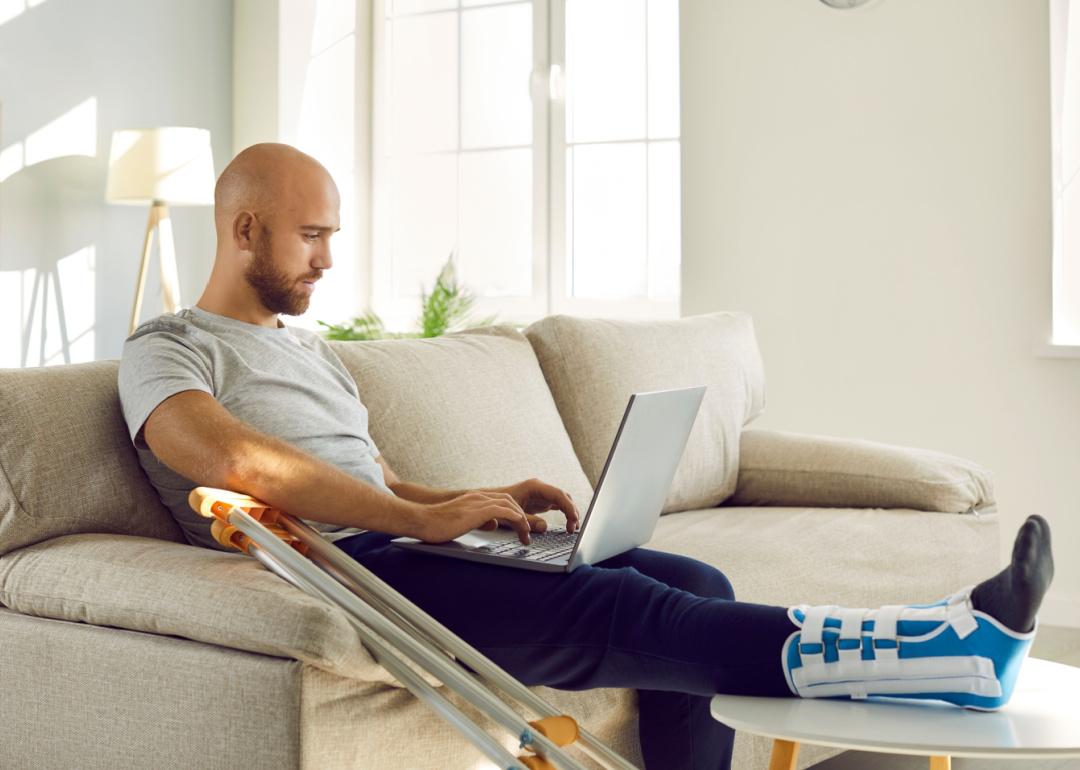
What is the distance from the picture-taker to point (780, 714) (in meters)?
1.31

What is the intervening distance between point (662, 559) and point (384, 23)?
12.5ft

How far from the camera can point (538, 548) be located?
175cm

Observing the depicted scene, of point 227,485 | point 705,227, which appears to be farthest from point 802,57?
point 227,485

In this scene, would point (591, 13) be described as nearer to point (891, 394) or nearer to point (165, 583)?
point (891, 394)

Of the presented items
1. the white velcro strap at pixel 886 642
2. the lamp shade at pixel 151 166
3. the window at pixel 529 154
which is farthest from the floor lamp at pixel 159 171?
the white velcro strap at pixel 886 642

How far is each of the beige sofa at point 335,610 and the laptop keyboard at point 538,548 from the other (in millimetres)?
199

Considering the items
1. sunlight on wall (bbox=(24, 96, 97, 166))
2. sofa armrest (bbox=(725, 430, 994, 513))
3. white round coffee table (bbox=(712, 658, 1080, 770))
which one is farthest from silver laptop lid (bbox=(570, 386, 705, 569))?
sunlight on wall (bbox=(24, 96, 97, 166))

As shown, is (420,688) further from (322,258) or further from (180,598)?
(322,258)

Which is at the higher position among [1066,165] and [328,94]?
[328,94]

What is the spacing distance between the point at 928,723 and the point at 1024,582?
0.17 metres

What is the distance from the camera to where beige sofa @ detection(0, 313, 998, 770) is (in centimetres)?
144

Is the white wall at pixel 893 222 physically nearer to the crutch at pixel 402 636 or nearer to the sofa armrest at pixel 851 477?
the sofa armrest at pixel 851 477

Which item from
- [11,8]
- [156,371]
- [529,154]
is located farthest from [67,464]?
[529,154]

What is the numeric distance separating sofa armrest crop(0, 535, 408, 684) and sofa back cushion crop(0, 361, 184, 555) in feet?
0.12
